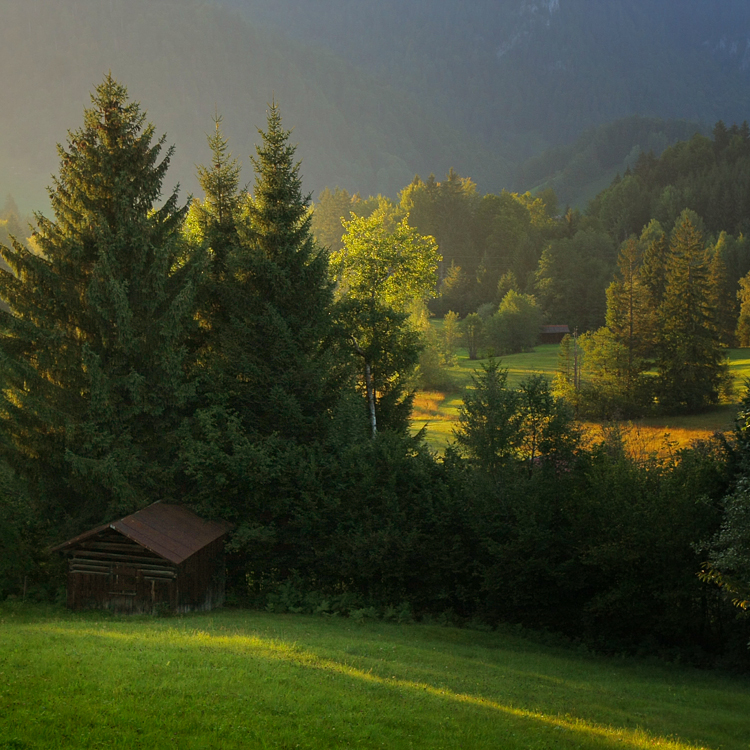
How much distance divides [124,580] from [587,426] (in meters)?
29.0

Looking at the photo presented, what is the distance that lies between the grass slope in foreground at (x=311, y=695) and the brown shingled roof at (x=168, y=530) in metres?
2.51

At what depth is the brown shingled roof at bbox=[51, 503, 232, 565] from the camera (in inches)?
988

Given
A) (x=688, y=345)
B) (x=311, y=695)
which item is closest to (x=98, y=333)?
(x=311, y=695)

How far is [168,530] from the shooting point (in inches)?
1064

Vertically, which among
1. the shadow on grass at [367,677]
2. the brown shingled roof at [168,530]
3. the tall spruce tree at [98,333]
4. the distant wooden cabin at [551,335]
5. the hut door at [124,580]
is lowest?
the shadow on grass at [367,677]

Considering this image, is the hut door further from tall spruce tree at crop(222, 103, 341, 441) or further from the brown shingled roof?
tall spruce tree at crop(222, 103, 341, 441)

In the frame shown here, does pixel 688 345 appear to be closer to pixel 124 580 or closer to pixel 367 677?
pixel 124 580

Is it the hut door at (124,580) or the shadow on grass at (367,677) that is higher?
the hut door at (124,580)

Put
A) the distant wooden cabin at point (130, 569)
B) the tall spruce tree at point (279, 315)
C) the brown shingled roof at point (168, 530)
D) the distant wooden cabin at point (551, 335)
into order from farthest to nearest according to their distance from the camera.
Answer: the distant wooden cabin at point (551, 335) < the tall spruce tree at point (279, 315) < the distant wooden cabin at point (130, 569) < the brown shingled roof at point (168, 530)

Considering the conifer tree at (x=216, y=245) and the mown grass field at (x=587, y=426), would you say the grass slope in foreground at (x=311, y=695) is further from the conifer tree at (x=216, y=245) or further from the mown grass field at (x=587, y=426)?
the mown grass field at (x=587, y=426)

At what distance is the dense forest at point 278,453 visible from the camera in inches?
1110

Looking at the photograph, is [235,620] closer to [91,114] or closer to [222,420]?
[222,420]

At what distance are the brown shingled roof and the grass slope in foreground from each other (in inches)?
98.8

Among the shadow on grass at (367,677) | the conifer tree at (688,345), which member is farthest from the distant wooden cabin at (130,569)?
the conifer tree at (688,345)
